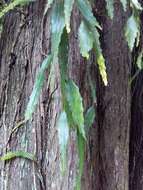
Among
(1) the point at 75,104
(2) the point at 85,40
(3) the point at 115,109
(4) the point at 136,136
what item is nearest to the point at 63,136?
(1) the point at 75,104

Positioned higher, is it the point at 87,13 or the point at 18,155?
the point at 87,13

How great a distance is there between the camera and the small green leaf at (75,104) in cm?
93

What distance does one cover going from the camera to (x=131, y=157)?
1474mm

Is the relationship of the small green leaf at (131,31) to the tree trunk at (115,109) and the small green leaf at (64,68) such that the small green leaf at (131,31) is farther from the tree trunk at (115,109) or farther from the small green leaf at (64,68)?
the tree trunk at (115,109)

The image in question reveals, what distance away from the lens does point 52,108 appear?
3.94 feet

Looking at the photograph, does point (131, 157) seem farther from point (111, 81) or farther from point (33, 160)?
point (33, 160)

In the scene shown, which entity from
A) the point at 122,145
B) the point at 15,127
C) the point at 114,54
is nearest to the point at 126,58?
the point at 114,54

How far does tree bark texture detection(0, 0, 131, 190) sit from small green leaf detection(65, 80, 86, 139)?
177 millimetres

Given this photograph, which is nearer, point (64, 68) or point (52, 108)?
point (64, 68)

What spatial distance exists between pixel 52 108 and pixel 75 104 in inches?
10.3

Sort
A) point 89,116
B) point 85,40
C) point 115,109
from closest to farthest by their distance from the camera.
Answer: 1. point 85,40
2. point 89,116
3. point 115,109

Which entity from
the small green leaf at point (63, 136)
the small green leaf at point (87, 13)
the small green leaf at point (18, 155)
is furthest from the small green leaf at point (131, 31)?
the small green leaf at point (18, 155)

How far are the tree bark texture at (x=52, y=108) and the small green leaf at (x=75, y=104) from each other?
0.18 meters

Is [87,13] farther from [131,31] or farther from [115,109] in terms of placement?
[115,109]
